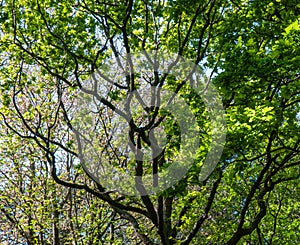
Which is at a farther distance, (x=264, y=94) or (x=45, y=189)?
(x=45, y=189)

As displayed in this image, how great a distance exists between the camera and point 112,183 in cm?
1266

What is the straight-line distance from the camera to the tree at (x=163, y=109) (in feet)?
27.7

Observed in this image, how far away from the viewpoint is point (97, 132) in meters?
14.8

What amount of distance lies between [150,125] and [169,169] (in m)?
1.52

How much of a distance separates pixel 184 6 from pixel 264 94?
9.97ft

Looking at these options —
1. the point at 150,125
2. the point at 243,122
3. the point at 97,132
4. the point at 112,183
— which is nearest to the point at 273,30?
the point at 243,122

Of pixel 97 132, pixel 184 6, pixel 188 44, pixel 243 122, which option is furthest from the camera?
pixel 97 132

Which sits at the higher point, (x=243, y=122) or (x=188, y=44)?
(x=188, y=44)

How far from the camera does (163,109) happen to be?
35.0 feet

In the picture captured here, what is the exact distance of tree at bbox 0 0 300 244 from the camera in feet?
27.7

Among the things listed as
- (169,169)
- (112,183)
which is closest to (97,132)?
(112,183)

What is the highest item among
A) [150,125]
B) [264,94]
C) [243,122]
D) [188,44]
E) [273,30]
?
[188,44]

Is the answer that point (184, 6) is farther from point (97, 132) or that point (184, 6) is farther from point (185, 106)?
point (97, 132)

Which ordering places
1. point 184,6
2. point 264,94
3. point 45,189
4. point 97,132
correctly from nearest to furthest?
point 264,94
point 184,6
point 97,132
point 45,189
